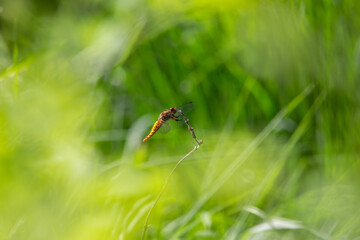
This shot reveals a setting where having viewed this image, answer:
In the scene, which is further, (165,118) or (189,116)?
(189,116)

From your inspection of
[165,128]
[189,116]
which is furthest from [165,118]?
[189,116]

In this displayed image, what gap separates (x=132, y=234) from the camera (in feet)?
2.48

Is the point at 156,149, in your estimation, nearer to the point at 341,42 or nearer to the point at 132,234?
→ the point at 132,234

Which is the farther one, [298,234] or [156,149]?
[156,149]

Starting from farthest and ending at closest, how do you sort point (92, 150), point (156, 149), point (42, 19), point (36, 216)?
1. point (42, 19)
2. point (156, 149)
3. point (92, 150)
4. point (36, 216)

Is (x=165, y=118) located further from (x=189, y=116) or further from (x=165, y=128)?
(x=189, y=116)

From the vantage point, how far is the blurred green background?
28.9 inches

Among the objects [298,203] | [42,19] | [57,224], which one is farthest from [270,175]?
[42,19]

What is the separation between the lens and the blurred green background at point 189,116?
73 centimetres

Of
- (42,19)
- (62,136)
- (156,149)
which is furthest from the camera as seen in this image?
(42,19)

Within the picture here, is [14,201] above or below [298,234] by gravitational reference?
above

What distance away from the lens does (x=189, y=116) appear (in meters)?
0.98

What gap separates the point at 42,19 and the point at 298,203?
0.78 m

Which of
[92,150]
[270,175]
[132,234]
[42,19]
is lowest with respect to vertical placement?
[270,175]
